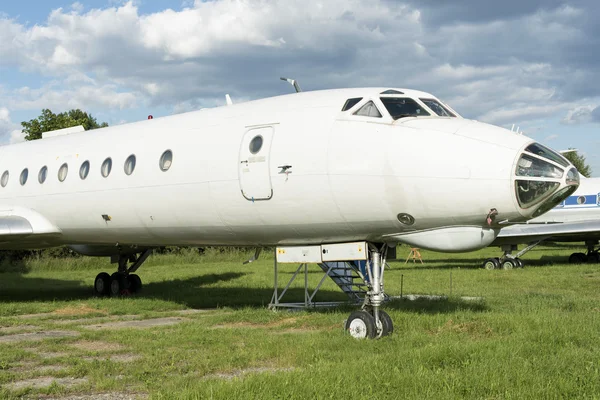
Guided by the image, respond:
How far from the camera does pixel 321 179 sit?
9.52 m

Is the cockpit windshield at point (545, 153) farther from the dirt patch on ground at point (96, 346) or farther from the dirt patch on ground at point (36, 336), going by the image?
the dirt patch on ground at point (36, 336)

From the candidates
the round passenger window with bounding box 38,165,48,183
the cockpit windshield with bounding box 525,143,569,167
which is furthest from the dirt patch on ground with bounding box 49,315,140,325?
the cockpit windshield with bounding box 525,143,569,167

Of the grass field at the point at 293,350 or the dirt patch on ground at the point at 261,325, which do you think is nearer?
the grass field at the point at 293,350

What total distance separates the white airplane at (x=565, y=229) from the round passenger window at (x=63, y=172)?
19.5m

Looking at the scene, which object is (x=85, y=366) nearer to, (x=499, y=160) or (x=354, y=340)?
(x=354, y=340)

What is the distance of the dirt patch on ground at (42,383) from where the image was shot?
23.1 feet

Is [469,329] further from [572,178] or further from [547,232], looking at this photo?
[547,232]

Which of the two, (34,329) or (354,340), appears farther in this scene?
(34,329)

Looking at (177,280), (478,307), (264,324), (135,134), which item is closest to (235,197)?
(264,324)

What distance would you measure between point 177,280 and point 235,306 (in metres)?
9.49

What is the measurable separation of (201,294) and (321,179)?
9.65 meters

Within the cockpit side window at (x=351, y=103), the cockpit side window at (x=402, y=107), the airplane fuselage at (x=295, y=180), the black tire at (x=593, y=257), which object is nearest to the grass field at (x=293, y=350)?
the airplane fuselage at (x=295, y=180)

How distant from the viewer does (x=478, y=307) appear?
13203 mm

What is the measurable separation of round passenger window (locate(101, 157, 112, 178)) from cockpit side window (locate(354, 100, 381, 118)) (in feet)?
18.8
